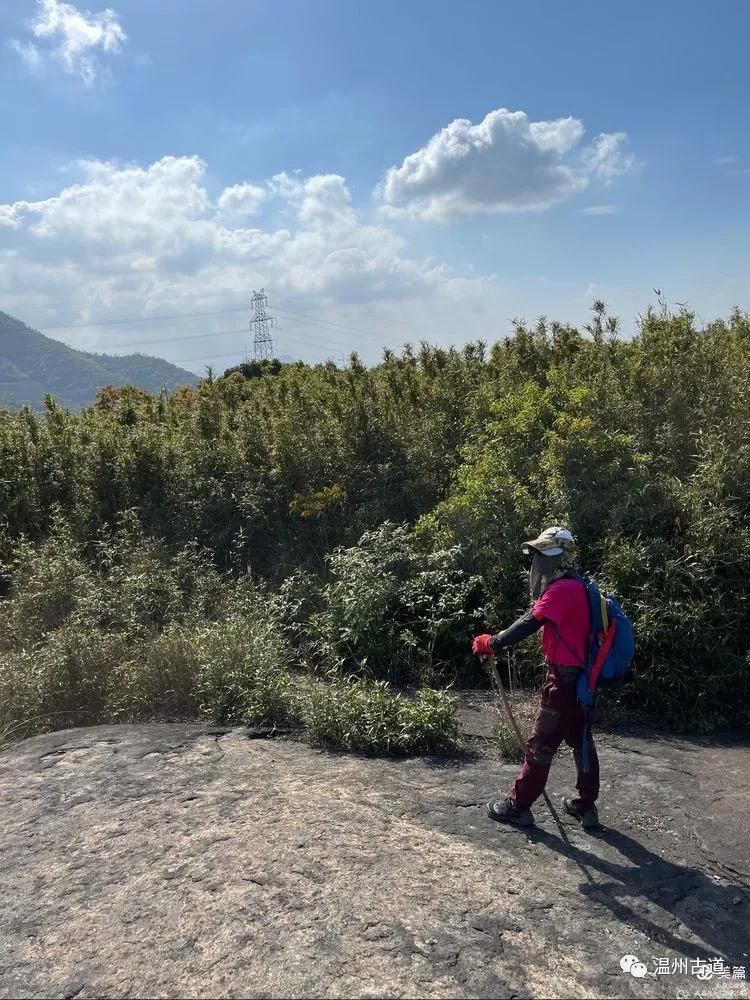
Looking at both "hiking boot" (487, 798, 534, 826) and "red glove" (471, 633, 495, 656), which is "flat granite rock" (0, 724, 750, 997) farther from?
"red glove" (471, 633, 495, 656)

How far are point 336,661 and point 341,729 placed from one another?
1.78 metres

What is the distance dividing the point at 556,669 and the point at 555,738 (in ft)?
1.28

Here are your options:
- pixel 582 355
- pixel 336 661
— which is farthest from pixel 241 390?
pixel 336 661

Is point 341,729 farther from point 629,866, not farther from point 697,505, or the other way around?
point 697,505

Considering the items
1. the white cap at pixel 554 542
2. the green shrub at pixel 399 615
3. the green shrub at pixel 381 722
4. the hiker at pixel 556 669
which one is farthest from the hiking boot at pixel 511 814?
the green shrub at pixel 399 615

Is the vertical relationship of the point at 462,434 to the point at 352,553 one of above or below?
above

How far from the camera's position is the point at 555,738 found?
446cm

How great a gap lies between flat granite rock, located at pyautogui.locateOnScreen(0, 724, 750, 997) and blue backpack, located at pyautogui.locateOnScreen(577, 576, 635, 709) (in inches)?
33.9

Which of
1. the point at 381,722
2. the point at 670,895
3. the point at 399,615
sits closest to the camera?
the point at 670,895

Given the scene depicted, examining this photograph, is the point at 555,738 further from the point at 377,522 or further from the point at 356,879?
the point at 377,522

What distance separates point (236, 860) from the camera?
13.3 feet

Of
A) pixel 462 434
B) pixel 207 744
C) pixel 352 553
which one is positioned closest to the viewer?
pixel 207 744

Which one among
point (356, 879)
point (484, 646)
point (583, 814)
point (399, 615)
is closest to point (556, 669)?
point (484, 646)

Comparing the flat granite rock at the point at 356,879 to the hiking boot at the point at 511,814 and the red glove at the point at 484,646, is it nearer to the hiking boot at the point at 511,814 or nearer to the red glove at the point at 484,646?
the hiking boot at the point at 511,814
